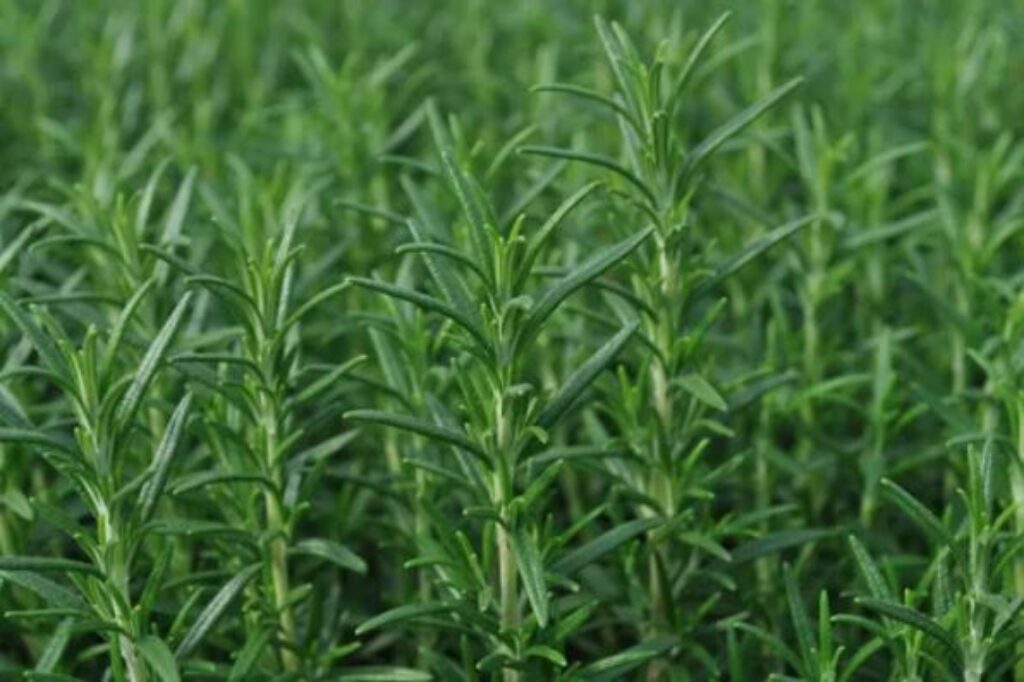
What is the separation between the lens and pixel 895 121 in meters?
2.94

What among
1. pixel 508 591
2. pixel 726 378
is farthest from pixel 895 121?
pixel 508 591

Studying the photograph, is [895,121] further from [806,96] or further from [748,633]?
[748,633]

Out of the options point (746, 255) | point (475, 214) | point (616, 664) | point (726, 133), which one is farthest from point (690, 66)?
point (616, 664)

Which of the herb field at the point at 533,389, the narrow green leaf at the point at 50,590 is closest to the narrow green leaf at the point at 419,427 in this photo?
the herb field at the point at 533,389

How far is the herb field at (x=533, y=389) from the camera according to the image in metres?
1.68

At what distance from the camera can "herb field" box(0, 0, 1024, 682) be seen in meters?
1.68

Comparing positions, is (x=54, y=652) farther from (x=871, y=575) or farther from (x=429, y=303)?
(x=871, y=575)

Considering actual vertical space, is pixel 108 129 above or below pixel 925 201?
above

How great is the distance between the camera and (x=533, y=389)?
5.60ft

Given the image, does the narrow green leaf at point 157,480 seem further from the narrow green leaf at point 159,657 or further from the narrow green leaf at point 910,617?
the narrow green leaf at point 910,617

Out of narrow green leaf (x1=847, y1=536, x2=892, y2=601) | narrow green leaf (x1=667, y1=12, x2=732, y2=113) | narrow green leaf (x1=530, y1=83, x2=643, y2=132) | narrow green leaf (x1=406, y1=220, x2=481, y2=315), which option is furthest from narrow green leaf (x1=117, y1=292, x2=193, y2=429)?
narrow green leaf (x1=847, y1=536, x2=892, y2=601)

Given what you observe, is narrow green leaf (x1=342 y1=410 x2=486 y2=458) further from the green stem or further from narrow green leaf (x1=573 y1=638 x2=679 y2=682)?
narrow green leaf (x1=573 y1=638 x2=679 y2=682)

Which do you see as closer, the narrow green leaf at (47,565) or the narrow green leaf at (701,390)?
the narrow green leaf at (47,565)

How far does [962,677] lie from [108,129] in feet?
5.61
